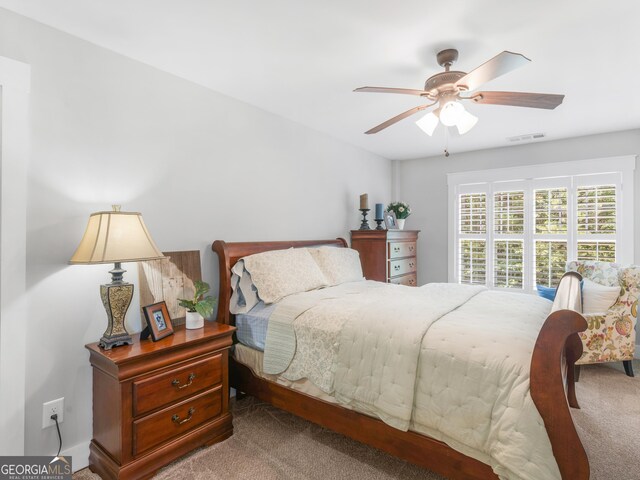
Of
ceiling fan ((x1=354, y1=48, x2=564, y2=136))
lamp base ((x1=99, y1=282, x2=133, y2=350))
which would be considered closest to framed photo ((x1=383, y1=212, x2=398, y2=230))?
ceiling fan ((x1=354, y1=48, x2=564, y2=136))

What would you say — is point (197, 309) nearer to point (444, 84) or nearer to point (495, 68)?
point (444, 84)

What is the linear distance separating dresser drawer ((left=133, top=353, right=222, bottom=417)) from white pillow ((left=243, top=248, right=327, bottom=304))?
58cm

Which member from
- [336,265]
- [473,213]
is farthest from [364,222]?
[473,213]

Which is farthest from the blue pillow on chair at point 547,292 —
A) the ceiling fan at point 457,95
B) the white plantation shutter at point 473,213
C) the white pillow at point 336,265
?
the ceiling fan at point 457,95

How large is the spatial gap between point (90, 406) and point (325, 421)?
4.65ft

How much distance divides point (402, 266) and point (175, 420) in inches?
126

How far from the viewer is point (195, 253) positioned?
260 centimetres

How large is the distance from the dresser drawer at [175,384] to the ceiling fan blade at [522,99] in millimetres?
2313

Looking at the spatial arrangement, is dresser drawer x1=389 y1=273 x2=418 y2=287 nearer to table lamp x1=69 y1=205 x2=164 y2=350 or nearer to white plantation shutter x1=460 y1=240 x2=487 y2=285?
white plantation shutter x1=460 y1=240 x2=487 y2=285

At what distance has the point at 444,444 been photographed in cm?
165

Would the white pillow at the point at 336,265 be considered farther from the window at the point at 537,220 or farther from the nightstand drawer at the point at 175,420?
the window at the point at 537,220

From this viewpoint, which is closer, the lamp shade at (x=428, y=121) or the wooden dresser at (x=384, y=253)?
the lamp shade at (x=428, y=121)

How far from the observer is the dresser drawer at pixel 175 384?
183 centimetres

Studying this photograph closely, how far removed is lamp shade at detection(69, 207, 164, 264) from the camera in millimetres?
1776
